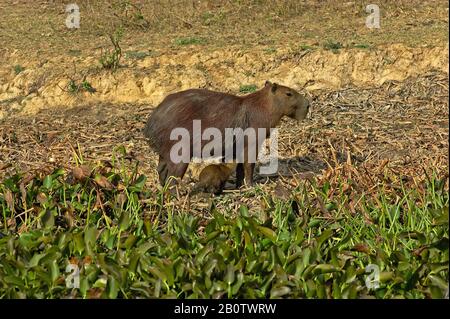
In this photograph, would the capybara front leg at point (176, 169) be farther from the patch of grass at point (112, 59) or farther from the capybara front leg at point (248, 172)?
the patch of grass at point (112, 59)

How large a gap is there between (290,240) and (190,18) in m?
7.27

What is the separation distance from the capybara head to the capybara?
74cm

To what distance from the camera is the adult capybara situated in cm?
673

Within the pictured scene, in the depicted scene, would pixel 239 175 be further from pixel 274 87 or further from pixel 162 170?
pixel 274 87

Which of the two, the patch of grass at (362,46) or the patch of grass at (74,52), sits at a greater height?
the patch of grass at (362,46)

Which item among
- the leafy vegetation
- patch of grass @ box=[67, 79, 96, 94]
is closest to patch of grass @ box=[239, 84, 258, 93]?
patch of grass @ box=[67, 79, 96, 94]

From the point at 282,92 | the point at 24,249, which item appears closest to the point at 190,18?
the point at 282,92

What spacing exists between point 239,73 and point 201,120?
114 inches

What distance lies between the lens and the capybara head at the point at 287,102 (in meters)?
7.21

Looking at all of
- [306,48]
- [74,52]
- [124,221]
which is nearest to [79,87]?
[74,52]

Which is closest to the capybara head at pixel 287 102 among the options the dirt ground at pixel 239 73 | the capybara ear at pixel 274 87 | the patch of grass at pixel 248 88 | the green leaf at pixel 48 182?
the capybara ear at pixel 274 87

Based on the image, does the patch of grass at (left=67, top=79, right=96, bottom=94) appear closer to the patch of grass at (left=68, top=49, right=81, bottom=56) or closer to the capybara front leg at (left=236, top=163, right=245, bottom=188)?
the patch of grass at (left=68, top=49, right=81, bottom=56)

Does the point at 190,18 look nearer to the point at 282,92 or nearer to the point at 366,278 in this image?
the point at 282,92

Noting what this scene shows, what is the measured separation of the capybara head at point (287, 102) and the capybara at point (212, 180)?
74cm
